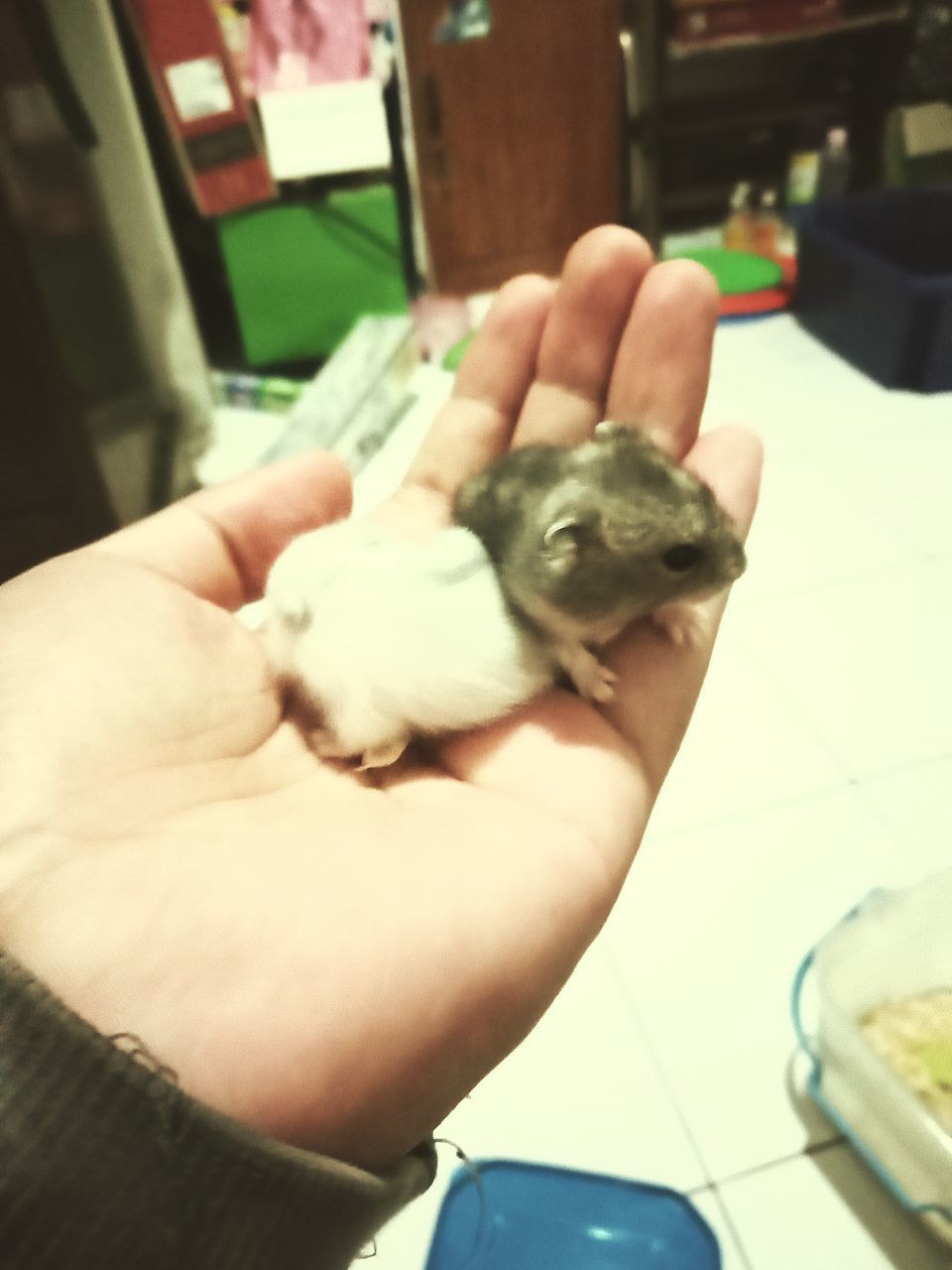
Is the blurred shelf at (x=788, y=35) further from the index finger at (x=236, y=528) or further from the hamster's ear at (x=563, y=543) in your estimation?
the hamster's ear at (x=563, y=543)

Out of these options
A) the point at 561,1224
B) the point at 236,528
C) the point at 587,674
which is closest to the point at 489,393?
the point at 236,528

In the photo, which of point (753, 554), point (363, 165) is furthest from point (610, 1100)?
point (363, 165)

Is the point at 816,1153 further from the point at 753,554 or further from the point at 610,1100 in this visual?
the point at 753,554

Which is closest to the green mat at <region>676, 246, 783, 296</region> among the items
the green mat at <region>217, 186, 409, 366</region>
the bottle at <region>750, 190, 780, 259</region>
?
the bottle at <region>750, 190, 780, 259</region>

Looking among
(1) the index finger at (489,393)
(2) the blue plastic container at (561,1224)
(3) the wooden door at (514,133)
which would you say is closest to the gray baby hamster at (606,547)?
(1) the index finger at (489,393)

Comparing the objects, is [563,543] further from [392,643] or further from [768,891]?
[768,891]

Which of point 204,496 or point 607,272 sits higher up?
point 607,272

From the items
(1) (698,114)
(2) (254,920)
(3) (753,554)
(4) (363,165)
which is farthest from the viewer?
(1) (698,114)
